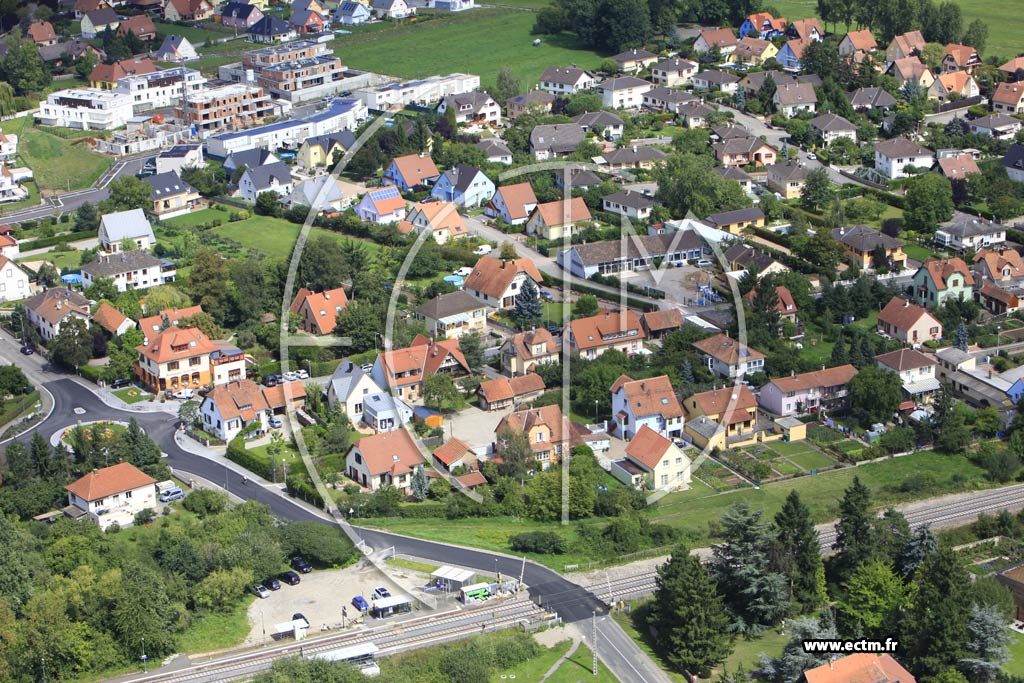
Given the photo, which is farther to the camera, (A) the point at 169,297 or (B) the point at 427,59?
(B) the point at 427,59

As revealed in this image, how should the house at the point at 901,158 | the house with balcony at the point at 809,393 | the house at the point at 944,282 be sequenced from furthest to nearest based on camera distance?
the house at the point at 901,158
the house at the point at 944,282
the house with balcony at the point at 809,393

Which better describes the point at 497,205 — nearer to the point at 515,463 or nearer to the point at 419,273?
the point at 419,273

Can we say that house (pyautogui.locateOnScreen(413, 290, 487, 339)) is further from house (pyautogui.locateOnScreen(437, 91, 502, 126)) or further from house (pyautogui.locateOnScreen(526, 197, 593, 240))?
house (pyautogui.locateOnScreen(437, 91, 502, 126))

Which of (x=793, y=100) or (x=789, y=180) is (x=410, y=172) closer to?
(x=789, y=180)

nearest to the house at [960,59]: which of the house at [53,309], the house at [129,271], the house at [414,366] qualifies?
the house at [414,366]

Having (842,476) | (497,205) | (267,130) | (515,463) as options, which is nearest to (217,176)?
(267,130)

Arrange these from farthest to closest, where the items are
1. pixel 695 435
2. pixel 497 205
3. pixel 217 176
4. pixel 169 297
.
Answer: pixel 217 176, pixel 497 205, pixel 169 297, pixel 695 435

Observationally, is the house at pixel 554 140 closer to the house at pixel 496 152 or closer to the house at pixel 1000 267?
the house at pixel 496 152
